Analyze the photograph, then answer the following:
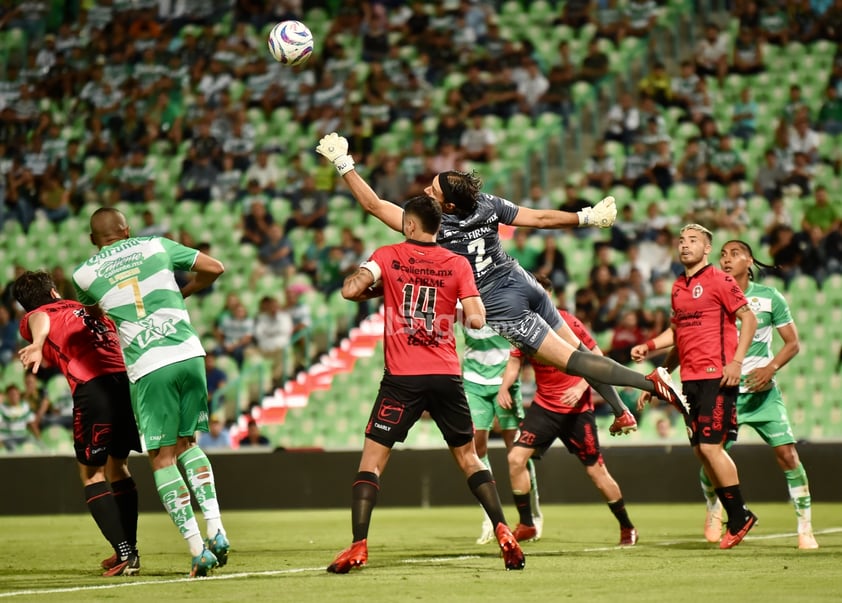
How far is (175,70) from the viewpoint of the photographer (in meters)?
22.8

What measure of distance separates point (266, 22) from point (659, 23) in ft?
23.9

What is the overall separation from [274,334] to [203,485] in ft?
33.7

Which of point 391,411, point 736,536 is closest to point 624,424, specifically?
point 736,536

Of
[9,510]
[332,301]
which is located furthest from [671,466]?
[9,510]

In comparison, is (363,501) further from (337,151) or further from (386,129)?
(386,129)

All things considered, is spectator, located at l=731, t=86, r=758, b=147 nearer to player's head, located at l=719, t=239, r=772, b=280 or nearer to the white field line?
player's head, located at l=719, t=239, r=772, b=280

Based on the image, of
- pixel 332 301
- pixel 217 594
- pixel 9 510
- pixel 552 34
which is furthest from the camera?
pixel 552 34

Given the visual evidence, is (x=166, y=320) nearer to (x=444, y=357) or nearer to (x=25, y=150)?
(x=444, y=357)

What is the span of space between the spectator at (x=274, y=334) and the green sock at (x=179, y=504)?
1005cm

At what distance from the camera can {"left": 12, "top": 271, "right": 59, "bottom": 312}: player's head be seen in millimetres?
8648

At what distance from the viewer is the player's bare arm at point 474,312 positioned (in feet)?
24.4

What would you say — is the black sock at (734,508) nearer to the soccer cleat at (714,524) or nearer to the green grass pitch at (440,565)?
the green grass pitch at (440,565)

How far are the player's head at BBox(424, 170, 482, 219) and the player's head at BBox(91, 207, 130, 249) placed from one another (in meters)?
2.13

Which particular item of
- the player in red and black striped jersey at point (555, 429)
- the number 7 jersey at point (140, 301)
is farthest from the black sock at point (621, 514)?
the number 7 jersey at point (140, 301)
